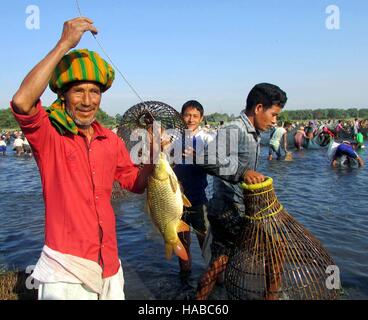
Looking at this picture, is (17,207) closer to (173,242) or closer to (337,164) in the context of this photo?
(173,242)

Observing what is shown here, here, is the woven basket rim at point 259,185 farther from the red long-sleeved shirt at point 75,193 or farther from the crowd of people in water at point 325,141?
the crowd of people in water at point 325,141

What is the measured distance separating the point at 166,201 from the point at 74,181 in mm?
798

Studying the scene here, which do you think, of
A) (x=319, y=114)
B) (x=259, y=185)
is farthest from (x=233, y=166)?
(x=319, y=114)

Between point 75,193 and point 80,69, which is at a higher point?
point 80,69

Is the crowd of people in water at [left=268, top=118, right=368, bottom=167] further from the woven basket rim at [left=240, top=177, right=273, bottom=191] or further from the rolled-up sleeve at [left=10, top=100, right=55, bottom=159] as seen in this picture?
the rolled-up sleeve at [left=10, top=100, right=55, bottom=159]

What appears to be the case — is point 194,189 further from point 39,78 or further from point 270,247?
point 39,78

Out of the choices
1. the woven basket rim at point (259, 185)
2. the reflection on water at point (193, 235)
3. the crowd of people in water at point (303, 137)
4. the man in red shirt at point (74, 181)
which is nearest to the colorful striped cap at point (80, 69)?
the man in red shirt at point (74, 181)

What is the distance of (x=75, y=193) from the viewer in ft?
8.48

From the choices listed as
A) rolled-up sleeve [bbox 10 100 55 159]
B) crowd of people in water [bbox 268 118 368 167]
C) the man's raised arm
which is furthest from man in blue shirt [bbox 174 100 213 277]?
crowd of people in water [bbox 268 118 368 167]

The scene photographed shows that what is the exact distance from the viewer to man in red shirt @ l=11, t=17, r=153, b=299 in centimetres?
251

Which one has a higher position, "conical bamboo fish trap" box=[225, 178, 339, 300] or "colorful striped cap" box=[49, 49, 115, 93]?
"colorful striped cap" box=[49, 49, 115, 93]

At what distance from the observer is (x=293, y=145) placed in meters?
26.9

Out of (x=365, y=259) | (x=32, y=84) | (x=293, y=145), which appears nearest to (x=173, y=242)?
(x=32, y=84)

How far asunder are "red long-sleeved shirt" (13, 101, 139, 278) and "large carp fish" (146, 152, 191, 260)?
1.30 feet
